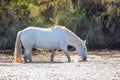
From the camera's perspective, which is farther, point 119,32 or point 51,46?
point 119,32

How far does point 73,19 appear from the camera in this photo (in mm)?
33969

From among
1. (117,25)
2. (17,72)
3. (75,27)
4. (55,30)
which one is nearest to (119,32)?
(117,25)

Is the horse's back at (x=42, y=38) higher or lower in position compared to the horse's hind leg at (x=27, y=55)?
higher

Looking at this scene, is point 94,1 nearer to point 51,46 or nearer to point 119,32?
point 119,32

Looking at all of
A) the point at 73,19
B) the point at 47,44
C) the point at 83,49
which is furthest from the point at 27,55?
the point at 73,19

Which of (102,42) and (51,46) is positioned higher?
(51,46)

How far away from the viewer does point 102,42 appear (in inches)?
1281

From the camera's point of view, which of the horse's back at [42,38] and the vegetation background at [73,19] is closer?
the horse's back at [42,38]

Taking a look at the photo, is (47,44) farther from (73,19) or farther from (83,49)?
(73,19)

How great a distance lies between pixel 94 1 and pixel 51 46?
13.9m

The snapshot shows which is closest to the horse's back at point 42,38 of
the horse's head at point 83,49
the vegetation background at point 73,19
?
the horse's head at point 83,49

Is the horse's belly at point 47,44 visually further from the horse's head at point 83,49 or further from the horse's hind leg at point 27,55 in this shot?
the horse's head at point 83,49

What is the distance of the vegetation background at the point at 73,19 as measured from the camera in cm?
3250

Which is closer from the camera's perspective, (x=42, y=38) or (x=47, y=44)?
(x=47, y=44)
